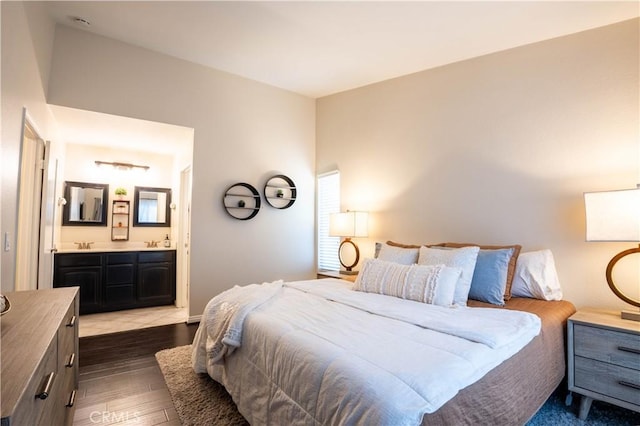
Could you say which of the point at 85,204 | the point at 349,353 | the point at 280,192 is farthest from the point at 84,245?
the point at 349,353

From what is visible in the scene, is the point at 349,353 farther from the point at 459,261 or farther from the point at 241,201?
the point at 241,201

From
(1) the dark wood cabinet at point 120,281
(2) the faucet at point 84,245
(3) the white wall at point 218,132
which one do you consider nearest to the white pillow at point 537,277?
(3) the white wall at point 218,132

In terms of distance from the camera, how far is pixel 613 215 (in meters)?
2.04

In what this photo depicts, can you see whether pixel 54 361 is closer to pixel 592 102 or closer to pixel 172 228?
pixel 592 102

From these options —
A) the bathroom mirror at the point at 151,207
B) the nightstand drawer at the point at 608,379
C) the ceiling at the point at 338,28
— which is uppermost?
the ceiling at the point at 338,28

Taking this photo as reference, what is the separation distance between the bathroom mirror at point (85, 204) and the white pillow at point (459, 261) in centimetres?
475

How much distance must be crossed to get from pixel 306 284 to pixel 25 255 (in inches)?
99.2

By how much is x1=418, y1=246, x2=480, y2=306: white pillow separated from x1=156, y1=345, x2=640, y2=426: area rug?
803 mm

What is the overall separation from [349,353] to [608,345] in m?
1.67

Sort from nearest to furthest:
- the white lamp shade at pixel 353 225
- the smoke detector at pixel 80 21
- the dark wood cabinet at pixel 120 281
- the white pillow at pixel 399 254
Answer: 1. the white pillow at pixel 399 254
2. the smoke detector at pixel 80 21
3. the white lamp shade at pixel 353 225
4. the dark wood cabinet at pixel 120 281

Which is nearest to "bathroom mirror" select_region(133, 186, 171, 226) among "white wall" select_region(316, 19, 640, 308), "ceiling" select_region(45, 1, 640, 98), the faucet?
the faucet

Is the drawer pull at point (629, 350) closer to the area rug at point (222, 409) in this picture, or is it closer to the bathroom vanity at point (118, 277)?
the area rug at point (222, 409)

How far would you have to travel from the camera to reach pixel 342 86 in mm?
4297

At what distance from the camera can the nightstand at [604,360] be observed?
1.82 meters
